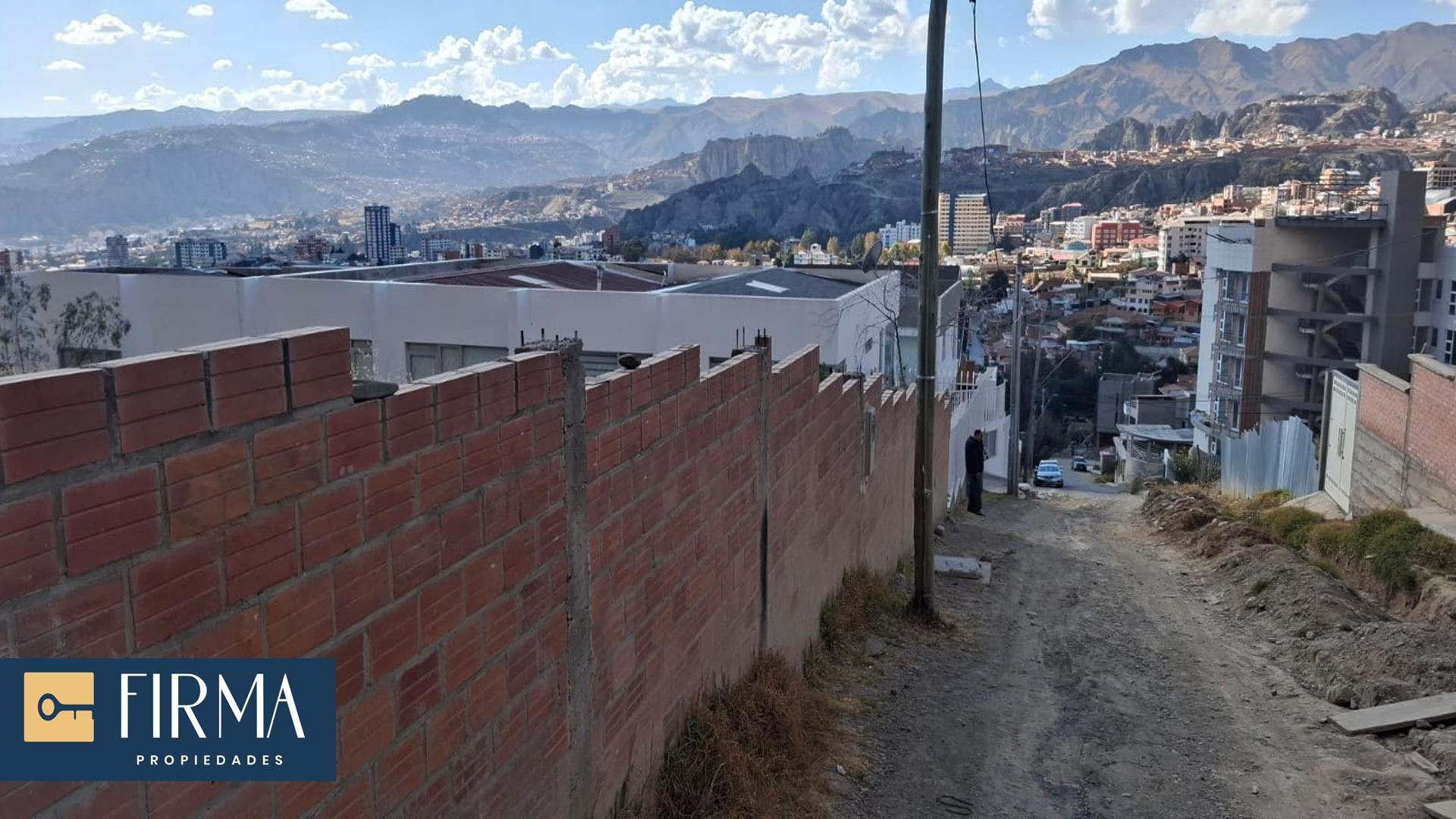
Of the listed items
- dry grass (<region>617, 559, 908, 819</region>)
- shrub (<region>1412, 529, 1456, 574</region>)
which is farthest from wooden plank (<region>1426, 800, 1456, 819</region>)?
shrub (<region>1412, 529, 1456, 574</region>)

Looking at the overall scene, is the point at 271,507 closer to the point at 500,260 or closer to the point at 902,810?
the point at 902,810

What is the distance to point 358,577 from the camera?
303cm

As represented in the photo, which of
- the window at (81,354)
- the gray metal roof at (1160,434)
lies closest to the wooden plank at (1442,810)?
the window at (81,354)

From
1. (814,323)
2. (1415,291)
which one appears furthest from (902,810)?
(1415,291)

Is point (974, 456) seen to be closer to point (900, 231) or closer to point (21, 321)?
point (21, 321)

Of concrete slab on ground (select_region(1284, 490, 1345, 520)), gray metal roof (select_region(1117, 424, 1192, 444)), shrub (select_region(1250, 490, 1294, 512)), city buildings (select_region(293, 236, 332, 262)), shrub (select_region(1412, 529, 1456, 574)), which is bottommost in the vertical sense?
gray metal roof (select_region(1117, 424, 1192, 444))

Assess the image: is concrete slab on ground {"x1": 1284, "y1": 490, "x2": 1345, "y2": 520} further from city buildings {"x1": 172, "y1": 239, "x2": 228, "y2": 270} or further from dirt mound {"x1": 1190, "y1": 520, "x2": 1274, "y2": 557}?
city buildings {"x1": 172, "y1": 239, "x2": 228, "y2": 270}

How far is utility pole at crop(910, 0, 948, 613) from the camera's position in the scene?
10250 mm

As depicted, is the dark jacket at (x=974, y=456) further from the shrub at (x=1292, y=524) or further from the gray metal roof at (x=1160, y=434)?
the gray metal roof at (x=1160, y=434)

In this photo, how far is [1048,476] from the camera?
5562 cm

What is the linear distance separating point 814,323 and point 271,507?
796 inches

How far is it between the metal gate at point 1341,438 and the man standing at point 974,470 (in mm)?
6558

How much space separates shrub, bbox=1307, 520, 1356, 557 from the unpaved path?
281 centimetres

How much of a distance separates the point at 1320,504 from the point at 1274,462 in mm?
4005
